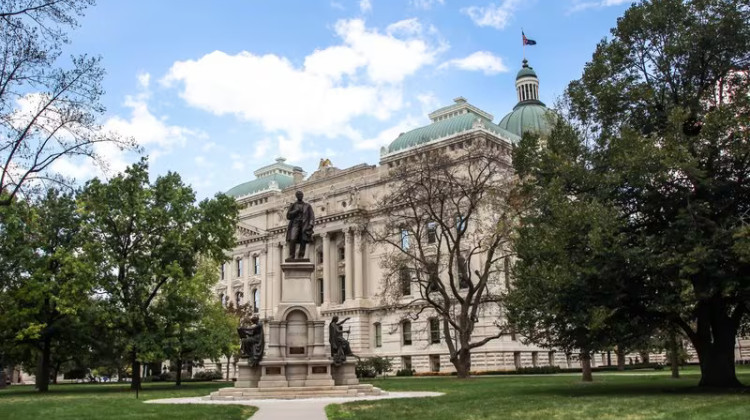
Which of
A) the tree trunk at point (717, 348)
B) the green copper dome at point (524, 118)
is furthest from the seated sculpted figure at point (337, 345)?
the green copper dome at point (524, 118)

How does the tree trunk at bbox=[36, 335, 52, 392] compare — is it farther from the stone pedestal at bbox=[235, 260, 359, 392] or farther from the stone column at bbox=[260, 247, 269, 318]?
the stone column at bbox=[260, 247, 269, 318]

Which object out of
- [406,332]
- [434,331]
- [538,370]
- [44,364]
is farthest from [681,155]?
[406,332]

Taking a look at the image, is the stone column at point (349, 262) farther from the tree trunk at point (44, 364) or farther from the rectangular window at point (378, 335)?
the tree trunk at point (44, 364)

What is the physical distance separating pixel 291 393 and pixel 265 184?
225ft

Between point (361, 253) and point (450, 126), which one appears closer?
point (450, 126)

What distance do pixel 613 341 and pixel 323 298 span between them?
54683 millimetres

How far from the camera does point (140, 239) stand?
3944 cm

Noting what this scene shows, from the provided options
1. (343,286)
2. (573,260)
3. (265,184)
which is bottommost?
(573,260)

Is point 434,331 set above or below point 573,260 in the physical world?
below

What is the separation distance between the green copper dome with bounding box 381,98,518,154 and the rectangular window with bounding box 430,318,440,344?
1747 cm

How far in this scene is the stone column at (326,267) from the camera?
75.1 metres

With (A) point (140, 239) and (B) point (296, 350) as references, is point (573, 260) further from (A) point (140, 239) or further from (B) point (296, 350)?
(A) point (140, 239)

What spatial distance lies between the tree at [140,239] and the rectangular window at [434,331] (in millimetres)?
30272

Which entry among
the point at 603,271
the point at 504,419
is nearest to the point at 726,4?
the point at 603,271
